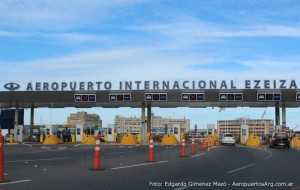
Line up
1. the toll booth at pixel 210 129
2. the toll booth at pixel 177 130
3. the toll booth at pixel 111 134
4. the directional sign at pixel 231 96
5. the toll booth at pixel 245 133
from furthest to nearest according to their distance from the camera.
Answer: the toll booth at pixel 210 129 < the toll booth at pixel 111 134 < the toll booth at pixel 245 133 < the toll booth at pixel 177 130 < the directional sign at pixel 231 96

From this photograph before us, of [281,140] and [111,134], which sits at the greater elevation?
[111,134]

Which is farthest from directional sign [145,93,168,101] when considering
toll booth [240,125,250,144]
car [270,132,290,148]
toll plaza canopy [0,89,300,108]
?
toll booth [240,125,250,144]

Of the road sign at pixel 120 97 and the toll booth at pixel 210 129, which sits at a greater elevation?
the road sign at pixel 120 97

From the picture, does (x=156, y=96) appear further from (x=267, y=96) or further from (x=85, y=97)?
(x=267, y=96)

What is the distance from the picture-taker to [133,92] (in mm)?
51375

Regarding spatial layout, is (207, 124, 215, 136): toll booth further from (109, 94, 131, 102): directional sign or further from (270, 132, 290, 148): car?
(270, 132, 290, 148): car

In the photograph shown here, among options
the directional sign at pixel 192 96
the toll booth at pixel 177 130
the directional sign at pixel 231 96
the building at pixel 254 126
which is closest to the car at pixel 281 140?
the directional sign at pixel 231 96

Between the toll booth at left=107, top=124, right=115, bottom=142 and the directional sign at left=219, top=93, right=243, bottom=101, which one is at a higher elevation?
the directional sign at left=219, top=93, right=243, bottom=101

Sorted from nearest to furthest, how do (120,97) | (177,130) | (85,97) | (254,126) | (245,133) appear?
(120,97) < (85,97) < (177,130) < (245,133) < (254,126)

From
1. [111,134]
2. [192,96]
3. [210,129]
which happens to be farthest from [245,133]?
[111,134]

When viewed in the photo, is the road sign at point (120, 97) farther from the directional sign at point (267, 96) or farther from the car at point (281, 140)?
the car at point (281, 140)

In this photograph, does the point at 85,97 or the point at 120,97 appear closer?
the point at 120,97

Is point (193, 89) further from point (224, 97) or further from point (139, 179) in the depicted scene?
point (139, 179)

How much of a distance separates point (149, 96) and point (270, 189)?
133 ft
